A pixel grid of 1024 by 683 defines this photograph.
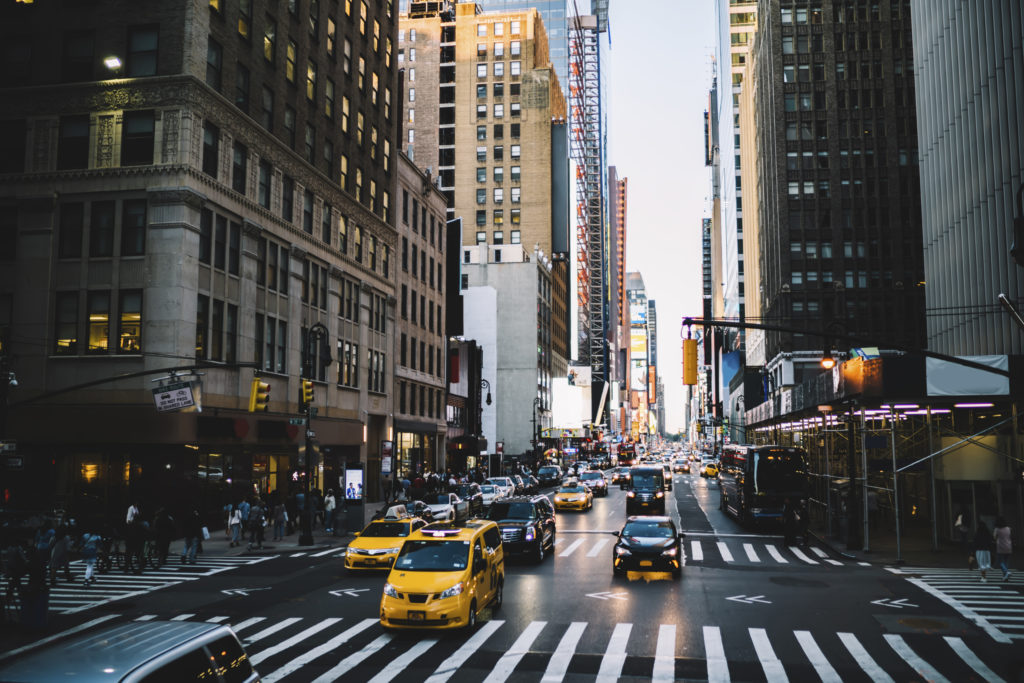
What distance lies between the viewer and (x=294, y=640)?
15.0 metres

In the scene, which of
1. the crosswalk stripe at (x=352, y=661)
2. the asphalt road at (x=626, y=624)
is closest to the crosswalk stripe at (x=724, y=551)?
the asphalt road at (x=626, y=624)

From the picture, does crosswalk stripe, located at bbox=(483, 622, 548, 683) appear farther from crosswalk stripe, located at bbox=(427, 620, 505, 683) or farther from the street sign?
the street sign

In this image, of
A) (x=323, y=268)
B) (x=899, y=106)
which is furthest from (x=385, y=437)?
(x=899, y=106)

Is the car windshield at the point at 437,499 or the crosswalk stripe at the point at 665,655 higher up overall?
the car windshield at the point at 437,499

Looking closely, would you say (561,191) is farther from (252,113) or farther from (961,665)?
(961,665)

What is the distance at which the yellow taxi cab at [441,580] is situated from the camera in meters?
14.8

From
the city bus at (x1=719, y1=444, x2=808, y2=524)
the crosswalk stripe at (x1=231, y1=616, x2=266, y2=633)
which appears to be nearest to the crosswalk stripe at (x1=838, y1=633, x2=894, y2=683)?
the crosswalk stripe at (x1=231, y1=616, x2=266, y2=633)

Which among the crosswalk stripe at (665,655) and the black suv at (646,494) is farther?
the black suv at (646,494)

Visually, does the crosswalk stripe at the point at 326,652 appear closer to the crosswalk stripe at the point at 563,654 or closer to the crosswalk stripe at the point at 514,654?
the crosswalk stripe at the point at 514,654

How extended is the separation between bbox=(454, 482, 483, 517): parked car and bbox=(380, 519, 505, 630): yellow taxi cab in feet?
78.8

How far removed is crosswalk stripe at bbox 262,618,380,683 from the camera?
491 inches

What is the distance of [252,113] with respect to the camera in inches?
1561

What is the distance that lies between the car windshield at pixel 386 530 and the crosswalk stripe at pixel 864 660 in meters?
13.1

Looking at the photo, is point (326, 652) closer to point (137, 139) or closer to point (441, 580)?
point (441, 580)
